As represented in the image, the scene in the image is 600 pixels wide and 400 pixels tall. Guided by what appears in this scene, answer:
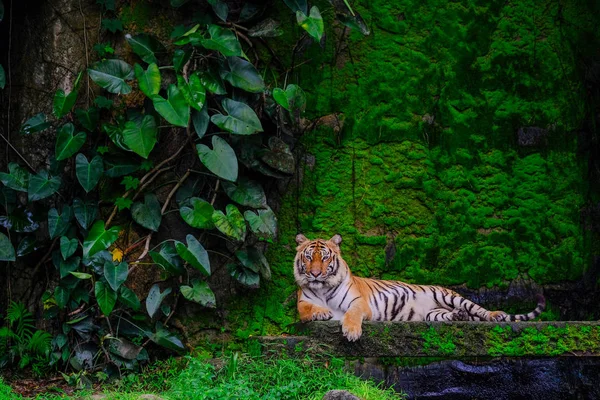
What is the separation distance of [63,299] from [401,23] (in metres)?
3.53

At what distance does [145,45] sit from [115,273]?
1724 mm

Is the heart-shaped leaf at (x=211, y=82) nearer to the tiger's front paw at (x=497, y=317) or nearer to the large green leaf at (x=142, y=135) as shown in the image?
the large green leaf at (x=142, y=135)

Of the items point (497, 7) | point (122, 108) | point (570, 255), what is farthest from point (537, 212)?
point (122, 108)

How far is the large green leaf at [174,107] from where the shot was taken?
17.5 ft

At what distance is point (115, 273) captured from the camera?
5320 millimetres

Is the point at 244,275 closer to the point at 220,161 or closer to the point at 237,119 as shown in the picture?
the point at 220,161

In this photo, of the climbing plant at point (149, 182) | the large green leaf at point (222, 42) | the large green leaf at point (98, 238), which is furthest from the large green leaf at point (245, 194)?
the large green leaf at point (222, 42)

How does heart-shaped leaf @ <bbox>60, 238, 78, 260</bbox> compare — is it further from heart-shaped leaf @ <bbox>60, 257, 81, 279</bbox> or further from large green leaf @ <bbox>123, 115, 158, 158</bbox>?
large green leaf @ <bbox>123, 115, 158, 158</bbox>

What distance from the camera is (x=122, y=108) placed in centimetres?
591

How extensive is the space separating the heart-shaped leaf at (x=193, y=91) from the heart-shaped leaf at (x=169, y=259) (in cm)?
105

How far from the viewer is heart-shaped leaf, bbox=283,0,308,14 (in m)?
5.81

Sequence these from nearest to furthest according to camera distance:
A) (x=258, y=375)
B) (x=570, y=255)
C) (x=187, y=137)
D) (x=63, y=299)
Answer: (x=258, y=375), (x=63, y=299), (x=187, y=137), (x=570, y=255)

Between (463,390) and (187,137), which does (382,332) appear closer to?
(463,390)

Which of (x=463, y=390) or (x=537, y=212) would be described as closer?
(x=463, y=390)
